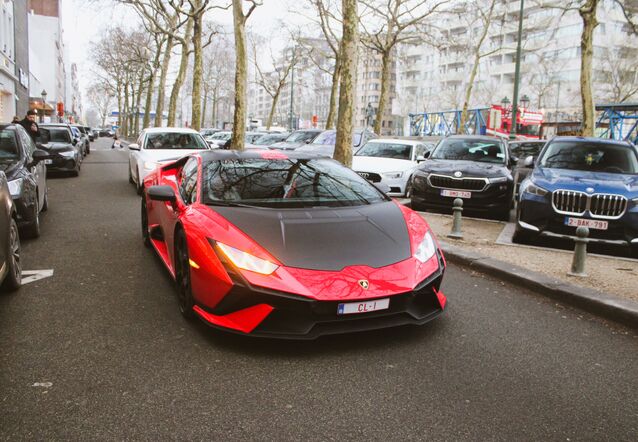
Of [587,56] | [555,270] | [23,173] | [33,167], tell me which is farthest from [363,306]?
[587,56]

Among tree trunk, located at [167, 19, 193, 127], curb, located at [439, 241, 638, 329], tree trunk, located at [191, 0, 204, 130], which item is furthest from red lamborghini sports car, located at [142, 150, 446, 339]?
tree trunk, located at [167, 19, 193, 127]

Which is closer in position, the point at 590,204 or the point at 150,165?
the point at 590,204

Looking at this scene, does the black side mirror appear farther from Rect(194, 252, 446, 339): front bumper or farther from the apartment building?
the apartment building

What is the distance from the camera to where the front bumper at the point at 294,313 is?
3.58m

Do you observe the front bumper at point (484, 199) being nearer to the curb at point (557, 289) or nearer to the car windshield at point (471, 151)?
the car windshield at point (471, 151)

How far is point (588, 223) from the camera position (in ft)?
24.6

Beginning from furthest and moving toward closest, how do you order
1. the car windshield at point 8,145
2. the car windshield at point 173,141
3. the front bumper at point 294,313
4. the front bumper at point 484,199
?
the car windshield at point 173,141 < the front bumper at point 484,199 < the car windshield at point 8,145 < the front bumper at point 294,313

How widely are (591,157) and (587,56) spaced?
1314cm

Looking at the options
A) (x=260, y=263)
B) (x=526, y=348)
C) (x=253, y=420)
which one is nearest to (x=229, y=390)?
(x=253, y=420)

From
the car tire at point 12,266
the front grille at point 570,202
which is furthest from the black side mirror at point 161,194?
the front grille at point 570,202

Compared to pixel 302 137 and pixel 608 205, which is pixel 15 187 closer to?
pixel 608 205

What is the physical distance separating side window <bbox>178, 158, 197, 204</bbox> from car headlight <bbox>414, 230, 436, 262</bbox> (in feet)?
6.31

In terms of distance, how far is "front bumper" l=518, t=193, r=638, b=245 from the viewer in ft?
24.1

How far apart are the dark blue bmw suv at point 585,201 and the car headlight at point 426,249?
3.66 meters
